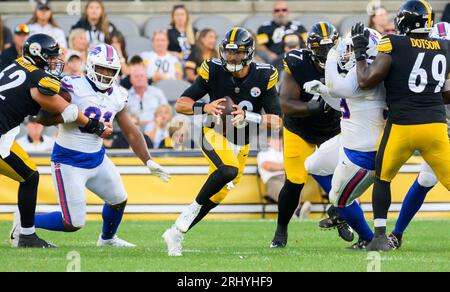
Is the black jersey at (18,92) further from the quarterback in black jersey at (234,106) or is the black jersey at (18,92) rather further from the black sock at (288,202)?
the black sock at (288,202)

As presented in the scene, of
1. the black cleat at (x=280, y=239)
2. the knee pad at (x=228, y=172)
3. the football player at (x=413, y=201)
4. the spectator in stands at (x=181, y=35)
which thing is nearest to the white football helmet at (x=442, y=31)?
the football player at (x=413, y=201)

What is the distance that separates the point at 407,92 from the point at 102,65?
250cm

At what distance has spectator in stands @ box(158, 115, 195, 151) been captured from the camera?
12125 millimetres

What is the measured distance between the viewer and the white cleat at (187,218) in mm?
7465

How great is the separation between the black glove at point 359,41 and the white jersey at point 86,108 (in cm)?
210

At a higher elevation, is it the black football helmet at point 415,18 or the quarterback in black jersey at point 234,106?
the black football helmet at point 415,18

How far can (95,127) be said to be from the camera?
815cm

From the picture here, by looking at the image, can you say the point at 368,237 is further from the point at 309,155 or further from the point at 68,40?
the point at 68,40

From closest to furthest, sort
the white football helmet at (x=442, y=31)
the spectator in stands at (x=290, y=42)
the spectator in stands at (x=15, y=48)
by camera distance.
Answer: the white football helmet at (x=442, y=31) → the spectator in stands at (x=290, y=42) → the spectator in stands at (x=15, y=48)

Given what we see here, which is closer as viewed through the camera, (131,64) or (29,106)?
(29,106)

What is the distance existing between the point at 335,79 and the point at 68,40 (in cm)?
706

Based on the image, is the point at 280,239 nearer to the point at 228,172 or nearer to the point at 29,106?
the point at 228,172

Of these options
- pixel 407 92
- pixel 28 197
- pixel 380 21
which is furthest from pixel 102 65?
pixel 380 21
